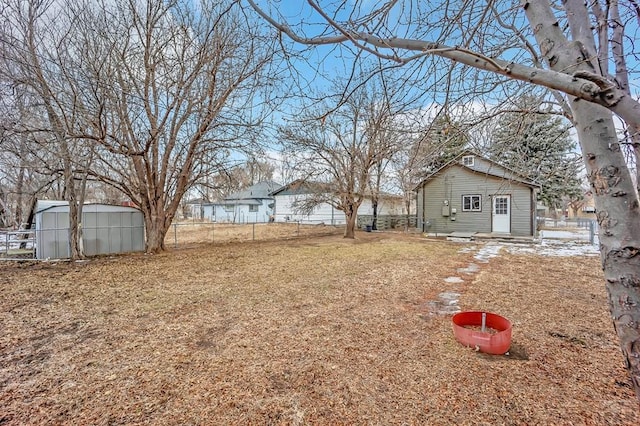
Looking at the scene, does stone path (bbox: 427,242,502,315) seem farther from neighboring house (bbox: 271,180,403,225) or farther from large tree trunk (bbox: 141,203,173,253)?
large tree trunk (bbox: 141,203,173,253)

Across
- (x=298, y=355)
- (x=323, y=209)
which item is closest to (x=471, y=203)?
(x=323, y=209)

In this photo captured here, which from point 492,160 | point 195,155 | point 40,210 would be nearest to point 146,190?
point 195,155

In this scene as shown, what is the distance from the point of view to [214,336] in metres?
3.36

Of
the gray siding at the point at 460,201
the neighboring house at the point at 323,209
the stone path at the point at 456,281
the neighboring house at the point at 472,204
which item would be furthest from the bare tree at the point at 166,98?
the gray siding at the point at 460,201

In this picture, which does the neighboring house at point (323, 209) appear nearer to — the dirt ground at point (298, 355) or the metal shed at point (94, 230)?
the metal shed at point (94, 230)

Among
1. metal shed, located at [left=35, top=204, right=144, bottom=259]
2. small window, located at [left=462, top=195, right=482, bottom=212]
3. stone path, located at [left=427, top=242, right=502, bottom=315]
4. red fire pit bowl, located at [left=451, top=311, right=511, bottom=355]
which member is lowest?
stone path, located at [left=427, top=242, right=502, bottom=315]

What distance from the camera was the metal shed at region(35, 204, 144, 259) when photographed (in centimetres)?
822

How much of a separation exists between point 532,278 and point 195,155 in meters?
9.19

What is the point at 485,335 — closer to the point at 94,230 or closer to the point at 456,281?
the point at 456,281

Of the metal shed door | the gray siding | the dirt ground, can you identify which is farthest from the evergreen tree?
the metal shed door

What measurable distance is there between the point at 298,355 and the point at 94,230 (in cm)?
888

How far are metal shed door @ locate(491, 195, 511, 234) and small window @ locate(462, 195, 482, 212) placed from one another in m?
0.64

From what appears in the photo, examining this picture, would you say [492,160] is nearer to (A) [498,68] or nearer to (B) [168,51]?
(A) [498,68]

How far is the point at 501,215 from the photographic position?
14.3 meters
